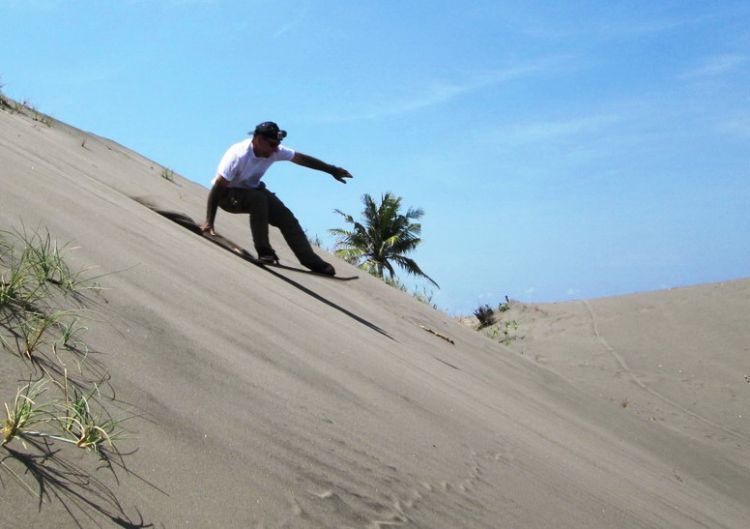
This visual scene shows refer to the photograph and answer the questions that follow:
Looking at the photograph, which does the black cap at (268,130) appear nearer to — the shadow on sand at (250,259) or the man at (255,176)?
the man at (255,176)

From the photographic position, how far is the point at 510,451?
3.54 metres

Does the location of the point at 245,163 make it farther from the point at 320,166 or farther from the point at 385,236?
the point at 385,236

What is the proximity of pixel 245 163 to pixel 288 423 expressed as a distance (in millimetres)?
4662

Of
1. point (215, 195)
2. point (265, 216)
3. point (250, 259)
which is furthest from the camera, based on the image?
point (215, 195)

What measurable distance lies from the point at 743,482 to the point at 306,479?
7.13 metres

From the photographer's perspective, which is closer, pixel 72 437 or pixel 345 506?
pixel 72 437

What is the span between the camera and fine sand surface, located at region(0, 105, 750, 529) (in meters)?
1.85

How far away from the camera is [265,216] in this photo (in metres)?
6.86

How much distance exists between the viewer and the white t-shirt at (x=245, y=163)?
685cm

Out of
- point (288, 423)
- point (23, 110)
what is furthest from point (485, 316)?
point (288, 423)

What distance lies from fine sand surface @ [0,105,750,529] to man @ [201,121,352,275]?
518 mm

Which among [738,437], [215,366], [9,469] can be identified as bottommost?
[9,469]

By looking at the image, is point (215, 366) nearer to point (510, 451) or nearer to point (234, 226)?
point (510, 451)

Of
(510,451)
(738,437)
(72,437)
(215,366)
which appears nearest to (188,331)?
(215,366)
